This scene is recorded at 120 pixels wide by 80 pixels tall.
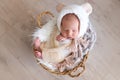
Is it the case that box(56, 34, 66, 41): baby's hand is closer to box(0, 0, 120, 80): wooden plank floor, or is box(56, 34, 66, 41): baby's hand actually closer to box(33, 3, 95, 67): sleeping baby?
box(33, 3, 95, 67): sleeping baby

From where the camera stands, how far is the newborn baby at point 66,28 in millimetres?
1085

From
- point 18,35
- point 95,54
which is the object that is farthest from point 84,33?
point 18,35

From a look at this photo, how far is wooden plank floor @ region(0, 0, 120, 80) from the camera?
1321mm

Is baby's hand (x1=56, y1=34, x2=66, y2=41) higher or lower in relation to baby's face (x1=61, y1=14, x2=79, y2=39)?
lower

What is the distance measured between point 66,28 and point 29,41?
30 cm

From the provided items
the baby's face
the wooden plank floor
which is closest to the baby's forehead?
the baby's face

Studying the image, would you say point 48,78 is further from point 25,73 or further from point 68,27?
point 68,27

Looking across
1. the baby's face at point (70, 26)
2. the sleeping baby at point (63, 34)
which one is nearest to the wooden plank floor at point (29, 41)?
the sleeping baby at point (63, 34)

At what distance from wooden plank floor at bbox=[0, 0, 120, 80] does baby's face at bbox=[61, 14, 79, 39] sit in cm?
27

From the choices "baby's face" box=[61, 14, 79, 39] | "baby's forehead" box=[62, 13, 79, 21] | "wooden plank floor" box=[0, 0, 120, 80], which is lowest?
"wooden plank floor" box=[0, 0, 120, 80]

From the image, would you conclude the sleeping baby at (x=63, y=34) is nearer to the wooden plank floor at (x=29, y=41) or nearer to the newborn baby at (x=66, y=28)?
the newborn baby at (x=66, y=28)

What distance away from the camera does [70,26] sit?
1.09 meters

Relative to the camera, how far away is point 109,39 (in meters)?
1.36

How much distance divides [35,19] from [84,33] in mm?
302
